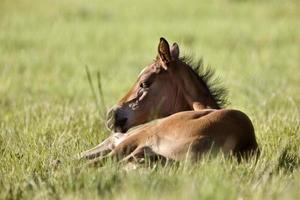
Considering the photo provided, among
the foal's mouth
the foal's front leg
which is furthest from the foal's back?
the foal's mouth

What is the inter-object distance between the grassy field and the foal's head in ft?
1.65

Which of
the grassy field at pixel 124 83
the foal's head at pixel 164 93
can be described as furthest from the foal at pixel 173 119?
the grassy field at pixel 124 83

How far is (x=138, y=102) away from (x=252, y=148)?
4.55 feet

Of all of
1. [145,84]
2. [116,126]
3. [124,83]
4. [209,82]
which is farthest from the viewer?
[124,83]

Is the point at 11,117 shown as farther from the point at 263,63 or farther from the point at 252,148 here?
the point at 263,63

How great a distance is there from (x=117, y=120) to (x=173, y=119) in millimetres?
976

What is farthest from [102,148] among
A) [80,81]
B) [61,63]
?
[61,63]

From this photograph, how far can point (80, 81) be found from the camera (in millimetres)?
14266

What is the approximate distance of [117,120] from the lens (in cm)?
776

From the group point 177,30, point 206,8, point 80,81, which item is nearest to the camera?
point 80,81

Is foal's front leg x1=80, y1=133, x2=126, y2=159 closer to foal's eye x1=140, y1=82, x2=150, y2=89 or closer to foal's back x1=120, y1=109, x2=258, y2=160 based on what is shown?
foal's back x1=120, y1=109, x2=258, y2=160

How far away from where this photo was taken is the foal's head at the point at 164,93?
7836 mm

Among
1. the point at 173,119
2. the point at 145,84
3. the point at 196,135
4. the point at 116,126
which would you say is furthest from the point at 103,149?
the point at 196,135

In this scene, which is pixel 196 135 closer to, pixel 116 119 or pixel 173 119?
pixel 173 119
